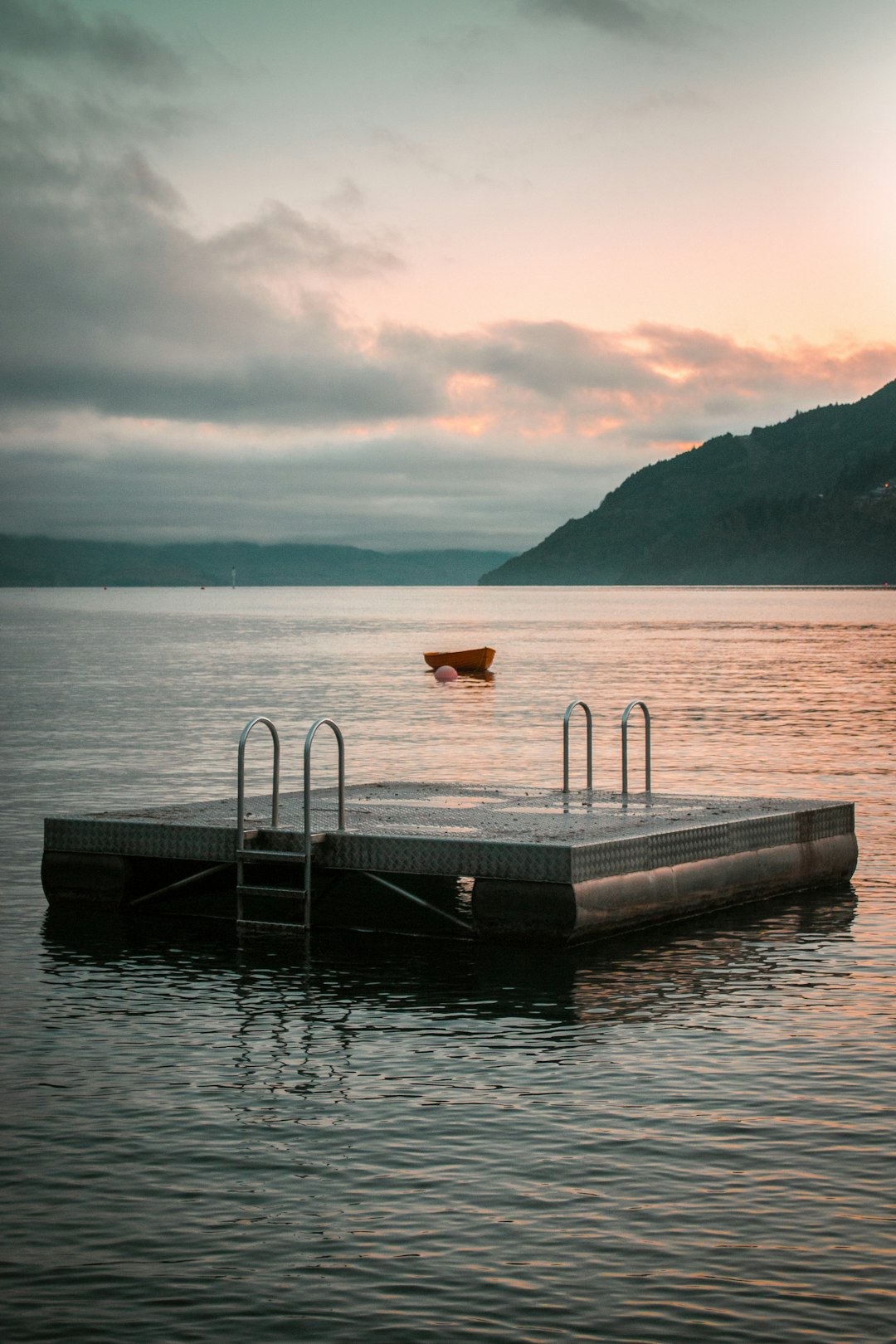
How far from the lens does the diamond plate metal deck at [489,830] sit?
51.8ft

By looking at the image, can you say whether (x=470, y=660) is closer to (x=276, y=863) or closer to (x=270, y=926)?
(x=276, y=863)

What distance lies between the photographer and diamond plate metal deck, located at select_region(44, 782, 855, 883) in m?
15.8

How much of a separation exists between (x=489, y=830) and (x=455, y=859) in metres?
1.02

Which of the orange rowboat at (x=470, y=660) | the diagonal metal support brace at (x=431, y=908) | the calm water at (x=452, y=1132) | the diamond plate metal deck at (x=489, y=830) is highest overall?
the orange rowboat at (x=470, y=660)

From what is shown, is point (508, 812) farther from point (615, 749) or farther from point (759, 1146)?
point (615, 749)

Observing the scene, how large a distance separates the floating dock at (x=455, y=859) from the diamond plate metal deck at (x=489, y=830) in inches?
0.8

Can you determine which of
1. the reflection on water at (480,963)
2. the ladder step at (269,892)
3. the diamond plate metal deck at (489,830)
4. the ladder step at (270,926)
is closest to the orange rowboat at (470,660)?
the diamond plate metal deck at (489,830)

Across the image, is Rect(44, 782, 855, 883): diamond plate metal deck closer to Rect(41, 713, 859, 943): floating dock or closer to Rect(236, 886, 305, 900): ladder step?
Rect(41, 713, 859, 943): floating dock

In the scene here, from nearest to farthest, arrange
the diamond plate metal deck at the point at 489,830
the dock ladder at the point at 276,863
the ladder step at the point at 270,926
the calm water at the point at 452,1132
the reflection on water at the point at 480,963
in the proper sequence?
the calm water at the point at 452,1132 → the reflection on water at the point at 480,963 → the diamond plate metal deck at the point at 489,830 → the dock ladder at the point at 276,863 → the ladder step at the point at 270,926

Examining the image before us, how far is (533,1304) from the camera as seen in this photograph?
7832 mm

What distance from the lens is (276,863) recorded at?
17.4m

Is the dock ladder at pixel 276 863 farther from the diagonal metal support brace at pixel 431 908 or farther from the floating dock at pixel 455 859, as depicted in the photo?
the diagonal metal support brace at pixel 431 908

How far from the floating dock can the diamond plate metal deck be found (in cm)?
2

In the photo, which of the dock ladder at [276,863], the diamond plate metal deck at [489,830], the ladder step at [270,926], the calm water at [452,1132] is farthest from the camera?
the ladder step at [270,926]
